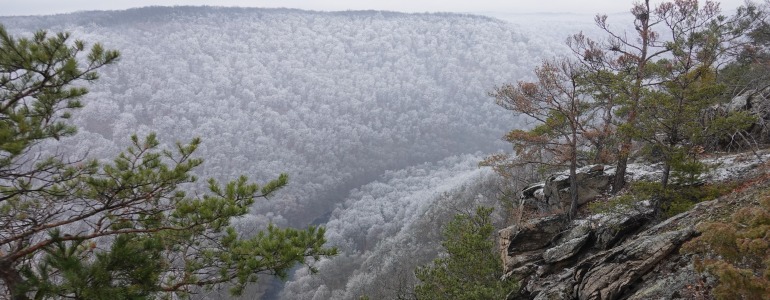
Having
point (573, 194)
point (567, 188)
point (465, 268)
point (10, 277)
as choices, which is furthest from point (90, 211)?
point (567, 188)

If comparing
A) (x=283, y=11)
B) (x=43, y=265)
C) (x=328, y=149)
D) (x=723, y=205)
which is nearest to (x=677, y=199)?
(x=723, y=205)

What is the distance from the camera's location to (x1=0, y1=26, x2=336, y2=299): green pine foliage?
5047 mm

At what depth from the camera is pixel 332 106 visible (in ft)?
418

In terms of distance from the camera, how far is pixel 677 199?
8.71 metres

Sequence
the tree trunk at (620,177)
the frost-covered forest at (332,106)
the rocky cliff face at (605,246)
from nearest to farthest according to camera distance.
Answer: the rocky cliff face at (605,246)
the tree trunk at (620,177)
the frost-covered forest at (332,106)

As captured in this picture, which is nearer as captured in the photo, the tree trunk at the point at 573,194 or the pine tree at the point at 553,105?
the tree trunk at the point at 573,194

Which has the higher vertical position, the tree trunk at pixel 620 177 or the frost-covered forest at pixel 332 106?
the tree trunk at pixel 620 177

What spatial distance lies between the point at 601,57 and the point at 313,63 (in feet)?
459

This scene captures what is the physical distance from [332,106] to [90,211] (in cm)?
12255

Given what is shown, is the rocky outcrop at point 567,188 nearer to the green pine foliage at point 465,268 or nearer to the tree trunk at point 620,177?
the tree trunk at point 620,177

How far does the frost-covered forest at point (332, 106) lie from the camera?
242ft

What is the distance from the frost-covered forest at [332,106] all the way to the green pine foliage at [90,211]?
42.0m

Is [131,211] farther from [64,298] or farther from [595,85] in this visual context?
[595,85]

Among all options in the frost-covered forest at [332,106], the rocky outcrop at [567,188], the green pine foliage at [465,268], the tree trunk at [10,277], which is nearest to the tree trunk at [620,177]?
the rocky outcrop at [567,188]
